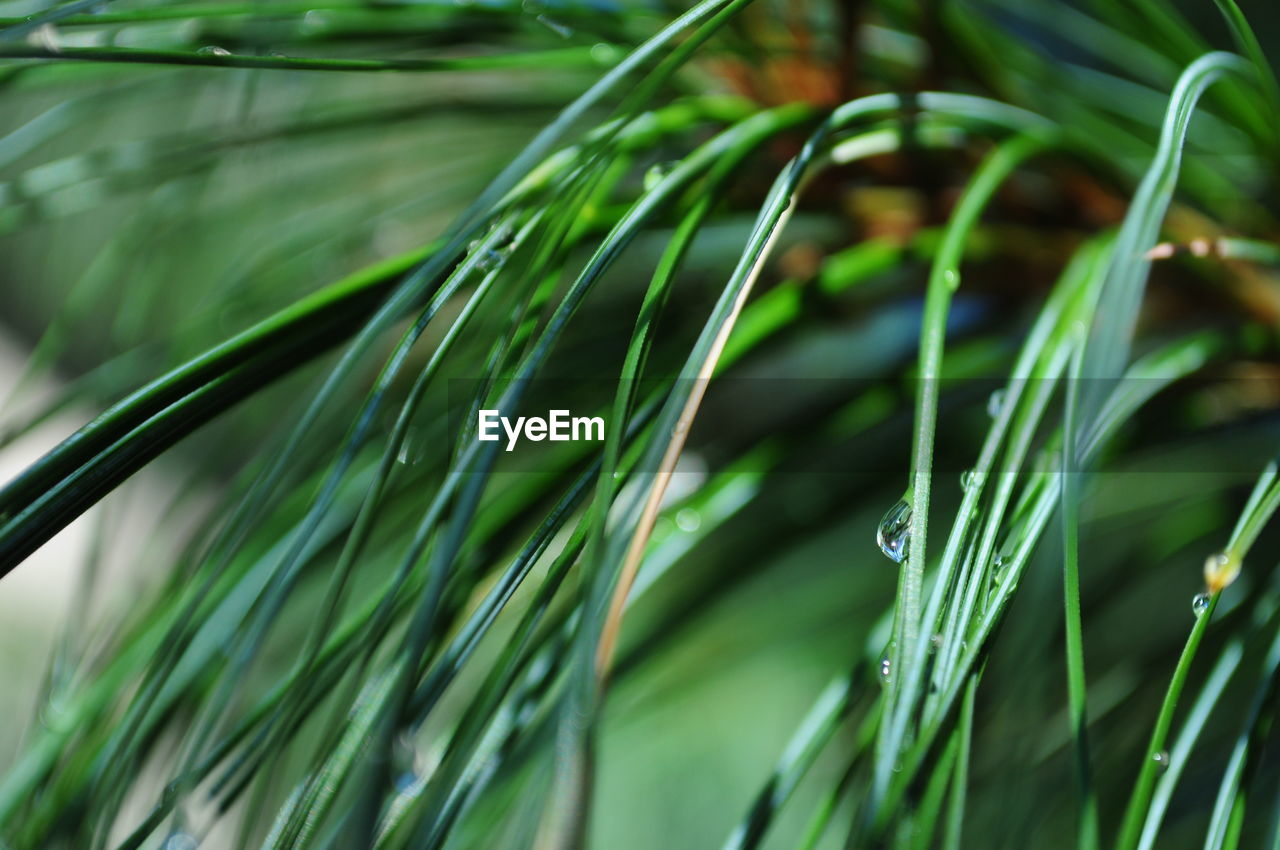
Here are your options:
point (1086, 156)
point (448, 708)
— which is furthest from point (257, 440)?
point (1086, 156)

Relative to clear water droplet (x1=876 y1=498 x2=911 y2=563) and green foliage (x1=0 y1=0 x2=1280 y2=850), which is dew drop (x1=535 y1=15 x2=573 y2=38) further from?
clear water droplet (x1=876 y1=498 x2=911 y2=563)

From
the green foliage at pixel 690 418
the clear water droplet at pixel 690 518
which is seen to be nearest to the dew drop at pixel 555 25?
the green foliage at pixel 690 418

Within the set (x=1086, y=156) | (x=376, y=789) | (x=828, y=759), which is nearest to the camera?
(x=376, y=789)

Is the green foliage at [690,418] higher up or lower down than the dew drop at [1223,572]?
higher up

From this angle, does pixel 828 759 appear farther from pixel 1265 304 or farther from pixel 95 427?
pixel 95 427

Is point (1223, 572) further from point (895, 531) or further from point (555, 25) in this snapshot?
point (555, 25)

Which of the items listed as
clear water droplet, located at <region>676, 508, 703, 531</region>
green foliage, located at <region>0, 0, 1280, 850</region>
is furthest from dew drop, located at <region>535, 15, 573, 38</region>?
clear water droplet, located at <region>676, 508, 703, 531</region>

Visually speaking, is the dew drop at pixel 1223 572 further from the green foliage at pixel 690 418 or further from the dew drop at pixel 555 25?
the dew drop at pixel 555 25

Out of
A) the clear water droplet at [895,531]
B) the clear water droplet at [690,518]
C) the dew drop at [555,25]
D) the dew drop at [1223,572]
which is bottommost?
the dew drop at [1223,572]

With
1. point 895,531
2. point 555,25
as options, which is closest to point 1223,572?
point 895,531
